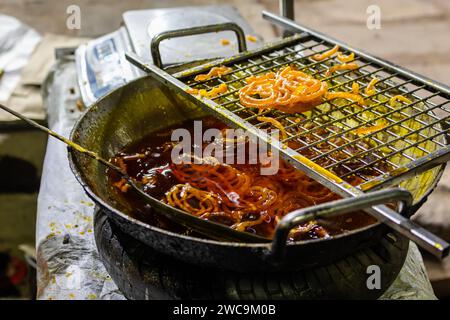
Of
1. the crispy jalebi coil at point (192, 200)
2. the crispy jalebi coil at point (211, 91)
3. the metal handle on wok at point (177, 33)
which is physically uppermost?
the metal handle on wok at point (177, 33)

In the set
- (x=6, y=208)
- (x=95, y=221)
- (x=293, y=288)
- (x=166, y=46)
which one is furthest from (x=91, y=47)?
(x=293, y=288)

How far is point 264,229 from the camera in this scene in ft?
7.23

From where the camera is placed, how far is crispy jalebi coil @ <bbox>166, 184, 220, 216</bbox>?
2.28 meters

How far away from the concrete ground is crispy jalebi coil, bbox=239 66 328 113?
2.23m

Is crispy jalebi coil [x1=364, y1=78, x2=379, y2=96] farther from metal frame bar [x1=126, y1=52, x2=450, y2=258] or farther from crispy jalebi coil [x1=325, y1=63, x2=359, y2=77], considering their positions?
metal frame bar [x1=126, y1=52, x2=450, y2=258]

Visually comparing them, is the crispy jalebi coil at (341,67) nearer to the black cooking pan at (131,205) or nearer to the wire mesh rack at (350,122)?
the wire mesh rack at (350,122)

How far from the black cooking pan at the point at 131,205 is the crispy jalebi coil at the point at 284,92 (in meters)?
0.51

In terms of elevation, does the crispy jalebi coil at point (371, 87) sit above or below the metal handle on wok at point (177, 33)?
below

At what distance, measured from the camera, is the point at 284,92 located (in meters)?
2.48

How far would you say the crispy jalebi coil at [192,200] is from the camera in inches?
89.7

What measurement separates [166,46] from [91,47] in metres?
0.74

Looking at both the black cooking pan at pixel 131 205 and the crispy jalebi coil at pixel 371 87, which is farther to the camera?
the crispy jalebi coil at pixel 371 87

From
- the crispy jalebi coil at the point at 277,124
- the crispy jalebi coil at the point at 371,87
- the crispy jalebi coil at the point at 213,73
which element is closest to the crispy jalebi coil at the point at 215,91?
the crispy jalebi coil at the point at 213,73
